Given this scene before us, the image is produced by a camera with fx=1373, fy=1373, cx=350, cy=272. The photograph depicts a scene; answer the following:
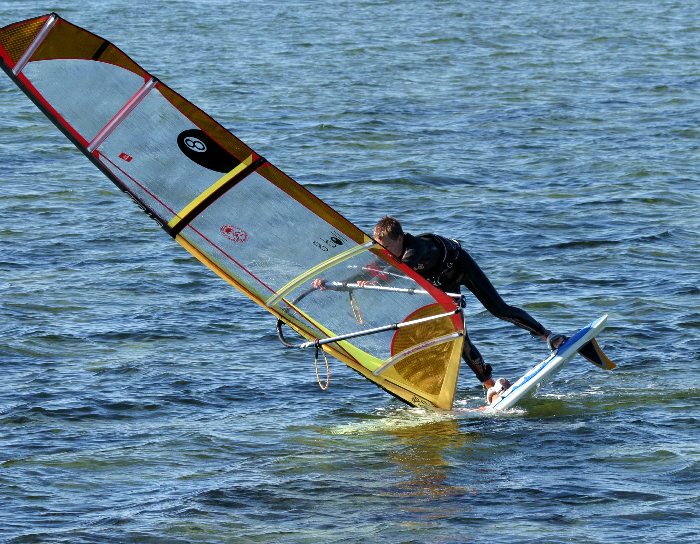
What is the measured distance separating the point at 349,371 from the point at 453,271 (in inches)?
81.9

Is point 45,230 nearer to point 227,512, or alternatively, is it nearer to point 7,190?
point 7,190

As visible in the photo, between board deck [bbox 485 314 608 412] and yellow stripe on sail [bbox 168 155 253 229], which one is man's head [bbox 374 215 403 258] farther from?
board deck [bbox 485 314 608 412]

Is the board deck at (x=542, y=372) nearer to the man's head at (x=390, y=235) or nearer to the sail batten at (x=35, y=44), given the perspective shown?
the man's head at (x=390, y=235)

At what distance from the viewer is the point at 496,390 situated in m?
11.9

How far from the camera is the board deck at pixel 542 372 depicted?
38.5 feet

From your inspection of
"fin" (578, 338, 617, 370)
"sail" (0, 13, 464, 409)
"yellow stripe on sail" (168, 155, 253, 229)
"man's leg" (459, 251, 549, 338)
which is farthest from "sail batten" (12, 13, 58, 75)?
"fin" (578, 338, 617, 370)

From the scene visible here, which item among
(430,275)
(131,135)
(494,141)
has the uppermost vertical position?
(131,135)

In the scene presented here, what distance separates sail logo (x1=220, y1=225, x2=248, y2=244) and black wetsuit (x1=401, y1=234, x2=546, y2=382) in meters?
1.33

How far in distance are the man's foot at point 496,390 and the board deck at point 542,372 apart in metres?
0.05

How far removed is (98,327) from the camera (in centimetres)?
1462

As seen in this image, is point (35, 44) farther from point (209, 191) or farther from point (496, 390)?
point (496, 390)

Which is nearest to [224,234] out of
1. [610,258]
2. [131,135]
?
[131,135]

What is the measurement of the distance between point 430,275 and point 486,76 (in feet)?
65.1

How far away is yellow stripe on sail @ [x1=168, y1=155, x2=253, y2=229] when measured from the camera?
11.1 m
